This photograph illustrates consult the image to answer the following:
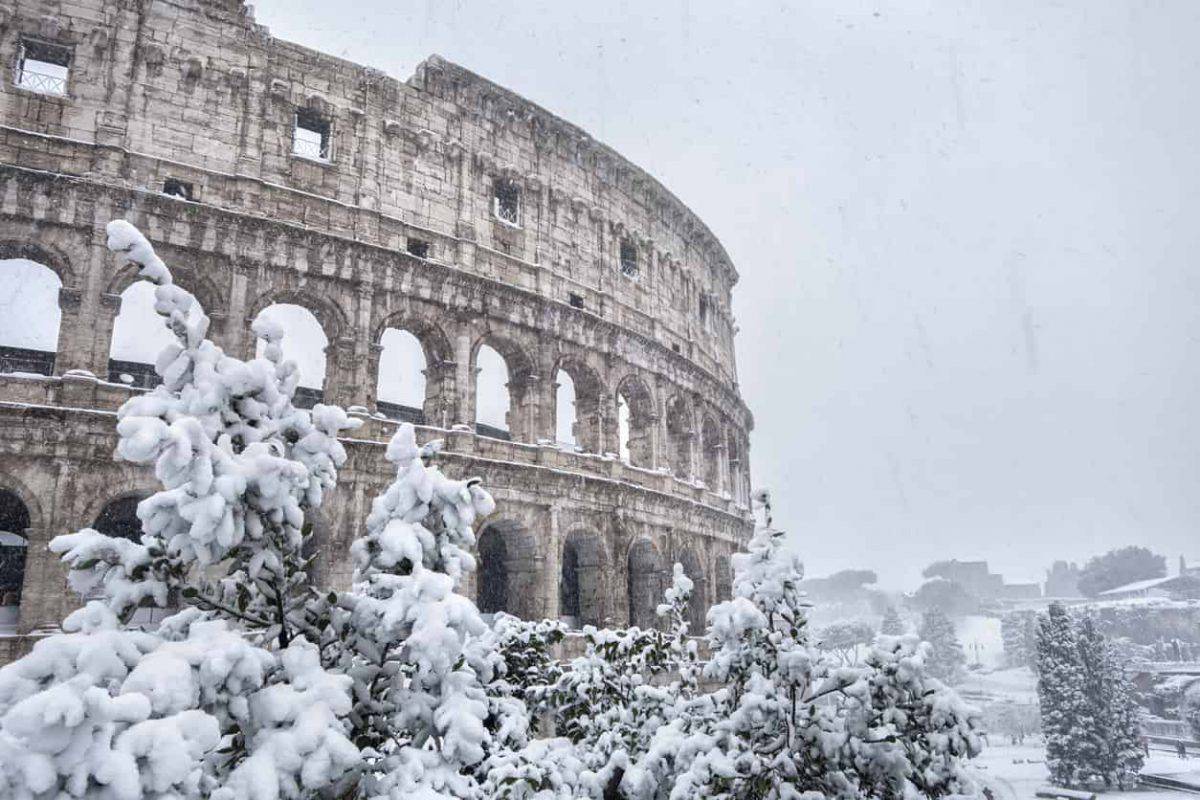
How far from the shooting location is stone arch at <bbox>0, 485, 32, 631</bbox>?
477 inches

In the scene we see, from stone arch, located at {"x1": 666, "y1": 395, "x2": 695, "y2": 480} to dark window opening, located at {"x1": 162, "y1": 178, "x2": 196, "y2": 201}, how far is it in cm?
1304

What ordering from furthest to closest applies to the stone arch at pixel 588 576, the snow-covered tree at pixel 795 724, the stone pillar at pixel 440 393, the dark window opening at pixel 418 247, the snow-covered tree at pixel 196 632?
the stone arch at pixel 588 576
the dark window opening at pixel 418 247
the stone pillar at pixel 440 393
the snow-covered tree at pixel 795 724
the snow-covered tree at pixel 196 632

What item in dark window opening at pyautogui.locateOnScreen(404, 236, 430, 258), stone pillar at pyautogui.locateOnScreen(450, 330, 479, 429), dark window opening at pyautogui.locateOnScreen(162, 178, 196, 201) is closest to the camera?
dark window opening at pyautogui.locateOnScreen(162, 178, 196, 201)

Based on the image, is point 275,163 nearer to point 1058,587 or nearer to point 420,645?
point 420,645

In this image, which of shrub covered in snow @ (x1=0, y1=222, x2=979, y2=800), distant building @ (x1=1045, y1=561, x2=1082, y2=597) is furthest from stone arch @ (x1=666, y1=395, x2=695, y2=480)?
distant building @ (x1=1045, y1=561, x2=1082, y2=597)

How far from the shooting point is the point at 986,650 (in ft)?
294

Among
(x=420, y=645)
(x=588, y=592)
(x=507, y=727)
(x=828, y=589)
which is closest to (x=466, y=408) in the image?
(x=588, y=592)

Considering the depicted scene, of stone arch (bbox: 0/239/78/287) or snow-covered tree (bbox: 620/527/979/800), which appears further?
stone arch (bbox: 0/239/78/287)

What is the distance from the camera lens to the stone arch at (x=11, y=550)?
12.1 metres

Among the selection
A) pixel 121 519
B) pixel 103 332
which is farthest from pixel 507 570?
pixel 103 332

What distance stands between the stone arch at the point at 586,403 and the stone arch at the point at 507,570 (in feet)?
9.69

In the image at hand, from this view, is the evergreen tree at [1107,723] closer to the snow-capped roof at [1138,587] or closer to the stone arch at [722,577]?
the stone arch at [722,577]

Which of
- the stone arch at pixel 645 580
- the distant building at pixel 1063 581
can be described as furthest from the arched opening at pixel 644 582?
the distant building at pixel 1063 581

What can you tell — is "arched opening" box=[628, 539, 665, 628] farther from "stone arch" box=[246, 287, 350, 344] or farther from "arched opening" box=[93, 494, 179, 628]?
"arched opening" box=[93, 494, 179, 628]
